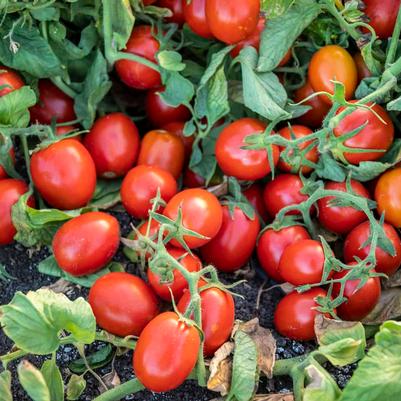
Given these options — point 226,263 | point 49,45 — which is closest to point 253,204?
point 226,263

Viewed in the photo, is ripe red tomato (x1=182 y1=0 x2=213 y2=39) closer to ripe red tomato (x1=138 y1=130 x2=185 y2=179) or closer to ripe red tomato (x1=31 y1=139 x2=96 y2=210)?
ripe red tomato (x1=138 y1=130 x2=185 y2=179)

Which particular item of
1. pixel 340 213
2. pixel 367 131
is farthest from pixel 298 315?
pixel 367 131

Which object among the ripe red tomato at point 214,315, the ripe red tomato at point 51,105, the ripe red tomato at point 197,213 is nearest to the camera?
the ripe red tomato at point 214,315

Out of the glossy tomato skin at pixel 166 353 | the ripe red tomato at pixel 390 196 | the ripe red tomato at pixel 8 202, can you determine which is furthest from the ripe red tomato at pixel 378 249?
the ripe red tomato at pixel 8 202

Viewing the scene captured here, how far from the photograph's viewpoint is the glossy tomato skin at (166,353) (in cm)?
114

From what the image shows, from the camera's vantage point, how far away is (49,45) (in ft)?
4.93

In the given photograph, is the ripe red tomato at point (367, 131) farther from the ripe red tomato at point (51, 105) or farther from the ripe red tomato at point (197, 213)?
the ripe red tomato at point (51, 105)

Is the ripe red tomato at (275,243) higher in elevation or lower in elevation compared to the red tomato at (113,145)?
lower

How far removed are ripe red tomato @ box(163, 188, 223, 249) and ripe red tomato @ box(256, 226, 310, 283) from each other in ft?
0.34

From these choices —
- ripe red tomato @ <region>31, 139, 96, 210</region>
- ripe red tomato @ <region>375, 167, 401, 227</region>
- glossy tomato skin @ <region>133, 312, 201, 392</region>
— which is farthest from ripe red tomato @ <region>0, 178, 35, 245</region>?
ripe red tomato @ <region>375, 167, 401, 227</region>

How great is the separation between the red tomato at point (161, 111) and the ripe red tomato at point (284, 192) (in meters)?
0.28

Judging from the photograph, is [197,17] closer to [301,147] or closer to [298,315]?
[301,147]

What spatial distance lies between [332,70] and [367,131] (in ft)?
0.43

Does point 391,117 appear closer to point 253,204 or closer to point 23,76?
point 253,204
